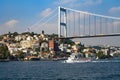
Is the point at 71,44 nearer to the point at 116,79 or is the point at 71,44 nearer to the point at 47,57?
the point at 47,57

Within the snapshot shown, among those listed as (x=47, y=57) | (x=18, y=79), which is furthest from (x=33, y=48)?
(x=18, y=79)

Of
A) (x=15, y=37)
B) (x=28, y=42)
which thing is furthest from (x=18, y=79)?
(x=15, y=37)

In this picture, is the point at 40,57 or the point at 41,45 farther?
the point at 41,45

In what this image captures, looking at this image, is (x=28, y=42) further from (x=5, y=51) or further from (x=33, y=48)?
(x=5, y=51)

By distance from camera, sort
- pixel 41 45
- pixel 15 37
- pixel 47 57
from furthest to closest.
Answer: pixel 15 37
pixel 41 45
pixel 47 57

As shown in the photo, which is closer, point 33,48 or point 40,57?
point 40,57

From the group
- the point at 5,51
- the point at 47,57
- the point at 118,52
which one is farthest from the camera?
the point at 118,52

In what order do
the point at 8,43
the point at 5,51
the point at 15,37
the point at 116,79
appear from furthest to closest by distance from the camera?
the point at 15,37 < the point at 8,43 < the point at 5,51 < the point at 116,79

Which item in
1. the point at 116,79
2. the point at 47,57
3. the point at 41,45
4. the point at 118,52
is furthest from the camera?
the point at 118,52
